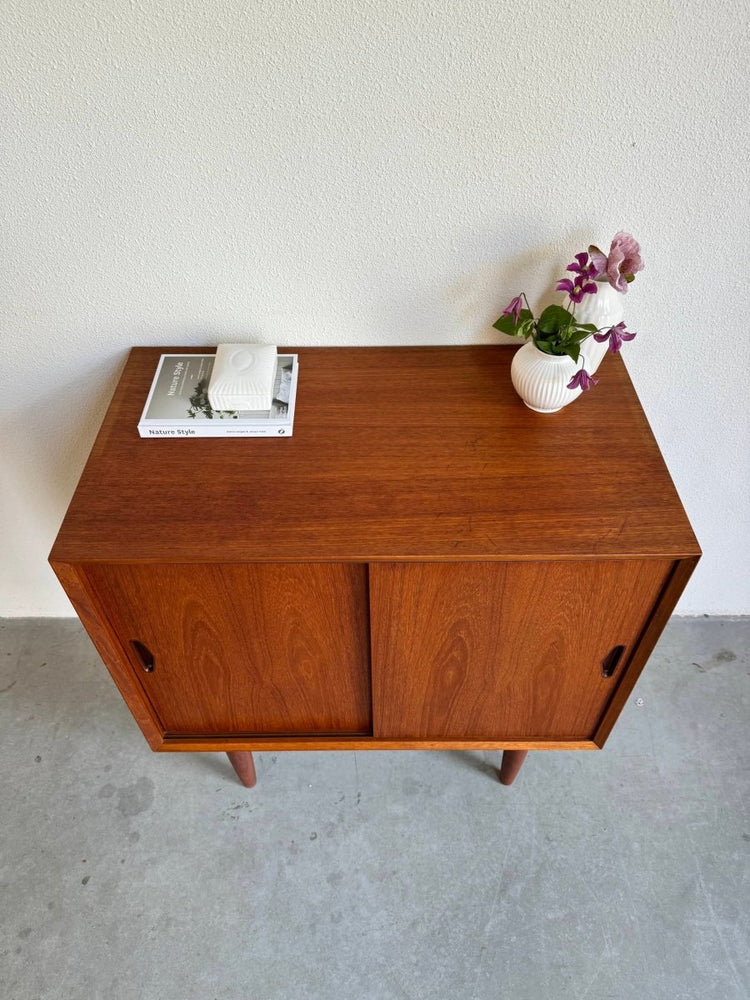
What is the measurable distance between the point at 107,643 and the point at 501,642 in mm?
547

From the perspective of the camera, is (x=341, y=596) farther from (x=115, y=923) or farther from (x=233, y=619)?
(x=115, y=923)

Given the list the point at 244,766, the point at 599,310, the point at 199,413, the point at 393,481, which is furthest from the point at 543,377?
the point at 244,766

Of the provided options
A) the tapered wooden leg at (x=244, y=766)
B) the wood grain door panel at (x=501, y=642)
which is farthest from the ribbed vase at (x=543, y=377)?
the tapered wooden leg at (x=244, y=766)

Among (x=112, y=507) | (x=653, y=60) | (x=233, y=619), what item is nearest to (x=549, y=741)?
(x=233, y=619)

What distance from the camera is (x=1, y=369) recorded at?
1110 millimetres

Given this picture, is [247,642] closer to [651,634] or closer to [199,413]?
[199,413]

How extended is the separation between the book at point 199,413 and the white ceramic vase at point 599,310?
416 millimetres

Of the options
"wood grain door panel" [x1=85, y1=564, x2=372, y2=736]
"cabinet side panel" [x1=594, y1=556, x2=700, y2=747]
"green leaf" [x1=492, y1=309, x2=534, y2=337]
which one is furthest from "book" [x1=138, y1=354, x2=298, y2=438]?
"cabinet side panel" [x1=594, y1=556, x2=700, y2=747]

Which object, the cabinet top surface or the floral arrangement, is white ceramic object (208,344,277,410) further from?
the floral arrangement

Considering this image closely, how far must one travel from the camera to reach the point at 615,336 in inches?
33.2

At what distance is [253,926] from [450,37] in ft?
4.57

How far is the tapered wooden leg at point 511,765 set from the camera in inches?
50.3

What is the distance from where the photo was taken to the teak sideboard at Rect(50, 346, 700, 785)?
2.75ft

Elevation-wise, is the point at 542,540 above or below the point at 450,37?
below
